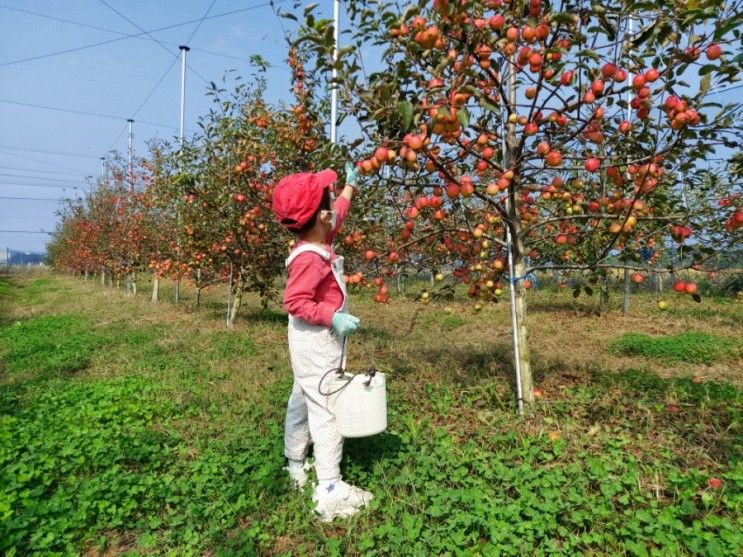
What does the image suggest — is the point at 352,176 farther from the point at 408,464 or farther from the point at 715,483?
the point at 715,483

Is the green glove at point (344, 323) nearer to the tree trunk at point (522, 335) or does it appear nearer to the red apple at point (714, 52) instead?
the tree trunk at point (522, 335)

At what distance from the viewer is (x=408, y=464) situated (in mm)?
2807

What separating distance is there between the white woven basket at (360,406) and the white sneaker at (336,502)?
28 centimetres

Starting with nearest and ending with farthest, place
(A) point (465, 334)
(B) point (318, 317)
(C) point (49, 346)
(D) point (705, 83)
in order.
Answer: (D) point (705, 83) → (B) point (318, 317) → (C) point (49, 346) → (A) point (465, 334)

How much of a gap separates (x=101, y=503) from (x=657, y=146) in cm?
336

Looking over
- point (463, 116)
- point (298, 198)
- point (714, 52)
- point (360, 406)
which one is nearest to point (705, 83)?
point (714, 52)

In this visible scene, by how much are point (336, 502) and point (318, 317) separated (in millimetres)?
918

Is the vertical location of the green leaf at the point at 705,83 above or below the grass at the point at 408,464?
above

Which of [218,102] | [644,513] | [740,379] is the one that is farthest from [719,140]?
[218,102]

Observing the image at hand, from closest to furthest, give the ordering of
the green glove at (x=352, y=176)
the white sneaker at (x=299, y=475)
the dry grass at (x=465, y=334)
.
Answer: the white sneaker at (x=299, y=475), the green glove at (x=352, y=176), the dry grass at (x=465, y=334)

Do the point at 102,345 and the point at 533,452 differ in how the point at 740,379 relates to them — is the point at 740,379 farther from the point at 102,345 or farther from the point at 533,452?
the point at 102,345

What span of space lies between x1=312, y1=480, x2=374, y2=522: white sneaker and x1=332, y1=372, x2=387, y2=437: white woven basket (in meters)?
0.28

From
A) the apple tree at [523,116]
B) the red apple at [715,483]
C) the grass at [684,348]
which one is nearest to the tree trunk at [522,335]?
the apple tree at [523,116]

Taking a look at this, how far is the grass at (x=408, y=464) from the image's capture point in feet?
7.14
